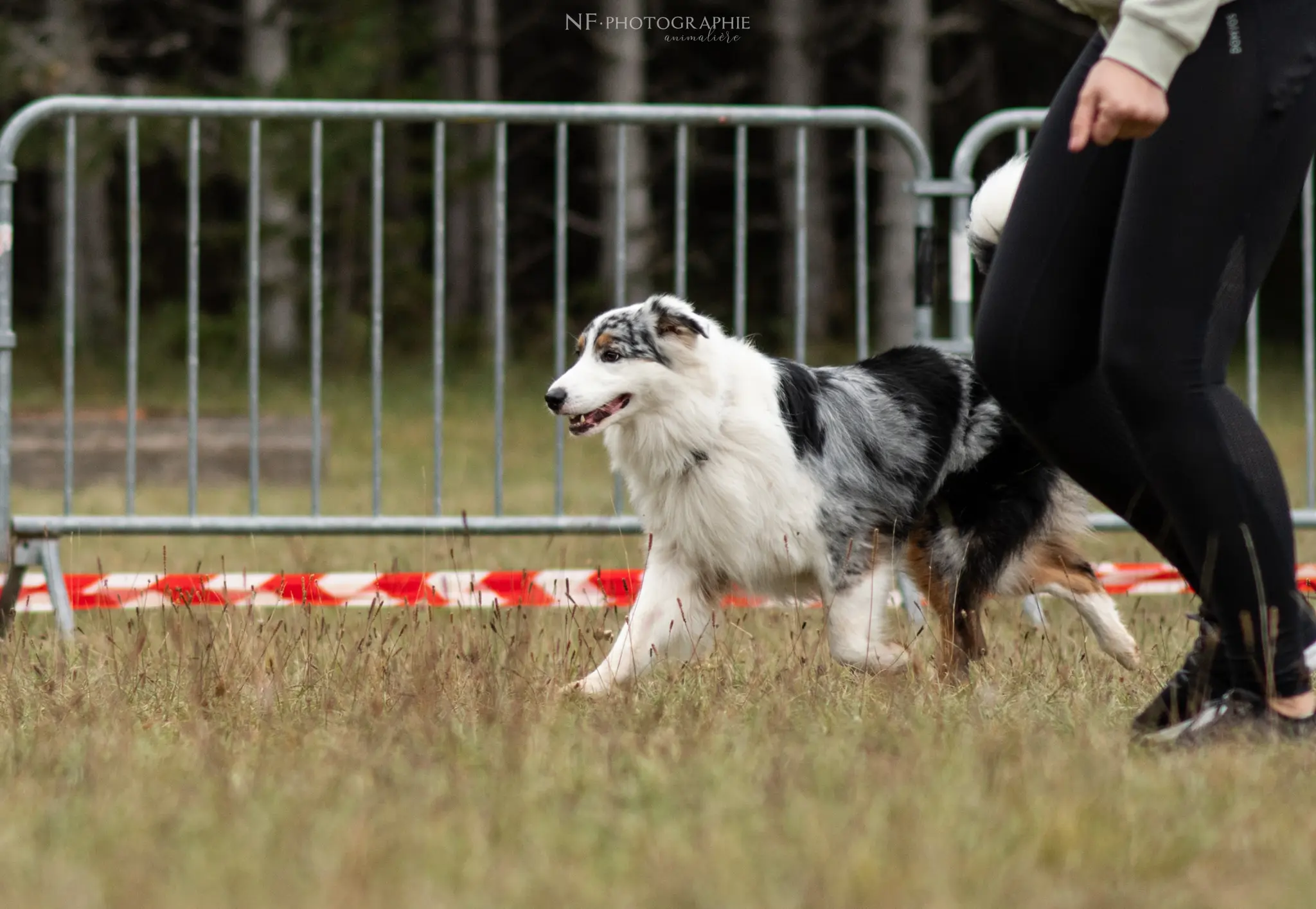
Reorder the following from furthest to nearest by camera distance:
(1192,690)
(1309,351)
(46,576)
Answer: (1309,351), (46,576), (1192,690)

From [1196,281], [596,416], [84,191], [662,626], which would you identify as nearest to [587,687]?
[662,626]

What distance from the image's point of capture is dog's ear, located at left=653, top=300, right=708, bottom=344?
4.31 meters

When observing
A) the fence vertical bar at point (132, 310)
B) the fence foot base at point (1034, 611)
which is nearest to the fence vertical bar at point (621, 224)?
the fence foot base at point (1034, 611)

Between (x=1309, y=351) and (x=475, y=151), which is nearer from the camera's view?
(x=1309, y=351)

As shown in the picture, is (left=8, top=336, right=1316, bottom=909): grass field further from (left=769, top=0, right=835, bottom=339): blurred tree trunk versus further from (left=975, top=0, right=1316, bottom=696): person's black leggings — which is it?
(left=769, top=0, right=835, bottom=339): blurred tree trunk

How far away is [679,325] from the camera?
4324mm

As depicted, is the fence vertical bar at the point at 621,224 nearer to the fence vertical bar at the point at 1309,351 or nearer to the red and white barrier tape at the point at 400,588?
the red and white barrier tape at the point at 400,588

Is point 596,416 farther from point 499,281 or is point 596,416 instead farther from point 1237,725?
point 1237,725

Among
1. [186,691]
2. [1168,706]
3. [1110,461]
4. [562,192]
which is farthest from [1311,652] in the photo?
[562,192]

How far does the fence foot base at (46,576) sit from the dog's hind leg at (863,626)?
2104mm

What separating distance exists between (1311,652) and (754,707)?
3.40 ft

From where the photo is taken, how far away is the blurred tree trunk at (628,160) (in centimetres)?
1520

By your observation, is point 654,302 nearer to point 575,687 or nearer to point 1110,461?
point 575,687

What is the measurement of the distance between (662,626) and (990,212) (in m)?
1.23
